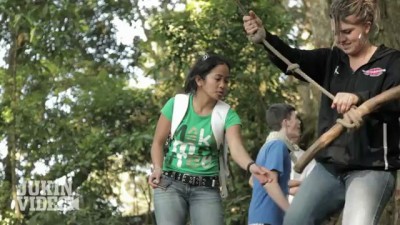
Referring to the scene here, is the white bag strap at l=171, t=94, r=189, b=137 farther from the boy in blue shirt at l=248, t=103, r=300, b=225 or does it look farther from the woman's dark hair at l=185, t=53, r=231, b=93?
the boy in blue shirt at l=248, t=103, r=300, b=225

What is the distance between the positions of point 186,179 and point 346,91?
4.29ft

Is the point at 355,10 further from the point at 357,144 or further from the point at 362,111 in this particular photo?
the point at 357,144

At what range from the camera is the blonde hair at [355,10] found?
4023 mm

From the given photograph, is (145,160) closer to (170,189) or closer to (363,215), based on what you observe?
(170,189)

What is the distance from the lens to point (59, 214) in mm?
10430

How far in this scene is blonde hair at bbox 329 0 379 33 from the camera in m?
4.02

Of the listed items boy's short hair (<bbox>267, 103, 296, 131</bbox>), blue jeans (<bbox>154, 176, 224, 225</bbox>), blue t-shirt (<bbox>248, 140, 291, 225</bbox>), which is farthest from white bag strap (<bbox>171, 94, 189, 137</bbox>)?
boy's short hair (<bbox>267, 103, 296, 131</bbox>)

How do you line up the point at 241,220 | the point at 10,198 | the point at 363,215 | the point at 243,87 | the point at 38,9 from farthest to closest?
the point at 10,198, the point at 243,87, the point at 241,220, the point at 38,9, the point at 363,215

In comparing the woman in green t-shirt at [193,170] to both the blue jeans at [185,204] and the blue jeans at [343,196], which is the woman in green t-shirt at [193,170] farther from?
the blue jeans at [343,196]

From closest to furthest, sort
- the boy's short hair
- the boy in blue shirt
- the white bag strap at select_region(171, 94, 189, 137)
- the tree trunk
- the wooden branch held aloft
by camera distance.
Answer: the wooden branch held aloft
the white bag strap at select_region(171, 94, 189, 137)
the boy in blue shirt
the boy's short hair
the tree trunk

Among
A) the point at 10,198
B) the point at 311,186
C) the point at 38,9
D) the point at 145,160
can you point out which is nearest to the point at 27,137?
the point at 10,198

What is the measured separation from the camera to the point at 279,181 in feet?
17.5

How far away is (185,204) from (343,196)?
1.29 meters

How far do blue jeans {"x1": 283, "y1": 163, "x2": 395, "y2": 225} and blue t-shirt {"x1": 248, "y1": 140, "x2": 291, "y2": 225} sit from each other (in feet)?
3.70
